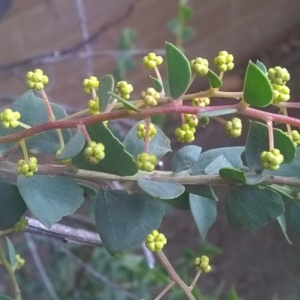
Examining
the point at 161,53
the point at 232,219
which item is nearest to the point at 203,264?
the point at 232,219

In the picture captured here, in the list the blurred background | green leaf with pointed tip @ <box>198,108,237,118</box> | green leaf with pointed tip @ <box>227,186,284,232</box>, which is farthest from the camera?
the blurred background

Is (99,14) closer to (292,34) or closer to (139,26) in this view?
(139,26)

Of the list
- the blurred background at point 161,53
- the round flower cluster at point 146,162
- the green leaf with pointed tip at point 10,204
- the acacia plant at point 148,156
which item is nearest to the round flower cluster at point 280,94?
the acacia plant at point 148,156

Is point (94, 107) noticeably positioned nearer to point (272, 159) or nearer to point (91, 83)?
point (91, 83)

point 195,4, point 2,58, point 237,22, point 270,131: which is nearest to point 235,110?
point 270,131

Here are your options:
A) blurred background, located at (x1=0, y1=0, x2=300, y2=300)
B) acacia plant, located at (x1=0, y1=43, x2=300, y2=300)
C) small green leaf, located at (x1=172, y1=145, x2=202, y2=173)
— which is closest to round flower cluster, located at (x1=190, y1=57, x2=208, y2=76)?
acacia plant, located at (x1=0, y1=43, x2=300, y2=300)

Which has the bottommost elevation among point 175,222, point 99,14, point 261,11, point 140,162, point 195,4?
point 175,222

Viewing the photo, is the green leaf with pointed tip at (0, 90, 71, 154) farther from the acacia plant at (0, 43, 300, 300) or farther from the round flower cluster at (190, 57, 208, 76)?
the round flower cluster at (190, 57, 208, 76)
